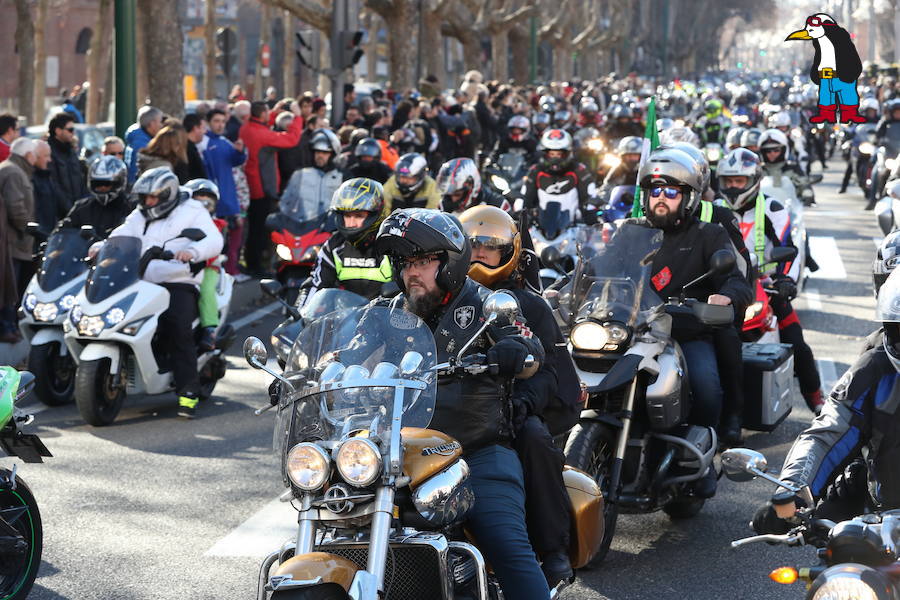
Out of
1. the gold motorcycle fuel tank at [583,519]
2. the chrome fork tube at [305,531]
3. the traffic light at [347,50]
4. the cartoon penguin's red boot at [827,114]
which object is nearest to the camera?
the chrome fork tube at [305,531]

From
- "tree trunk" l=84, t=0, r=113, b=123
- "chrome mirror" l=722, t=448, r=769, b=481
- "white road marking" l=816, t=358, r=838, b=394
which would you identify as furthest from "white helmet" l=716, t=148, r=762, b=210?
"tree trunk" l=84, t=0, r=113, b=123

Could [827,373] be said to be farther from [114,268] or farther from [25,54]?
[25,54]

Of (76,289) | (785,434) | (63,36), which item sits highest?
(63,36)

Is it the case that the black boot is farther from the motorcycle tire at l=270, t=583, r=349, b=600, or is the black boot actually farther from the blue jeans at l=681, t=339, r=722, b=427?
the blue jeans at l=681, t=339, r=722, b=427

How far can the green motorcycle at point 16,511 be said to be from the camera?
6.20 metres

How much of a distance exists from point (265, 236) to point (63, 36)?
4920cm

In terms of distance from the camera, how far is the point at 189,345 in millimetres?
10477

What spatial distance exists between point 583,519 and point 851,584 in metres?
1.88

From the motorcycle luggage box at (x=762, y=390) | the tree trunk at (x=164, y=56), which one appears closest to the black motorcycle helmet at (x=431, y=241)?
the motorcycle luggage box at (x=762, y=390)

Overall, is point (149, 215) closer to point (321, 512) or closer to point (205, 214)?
point (205, 214)

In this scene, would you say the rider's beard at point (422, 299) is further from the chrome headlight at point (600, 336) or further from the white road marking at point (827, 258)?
the white road marking at point (827, 258)

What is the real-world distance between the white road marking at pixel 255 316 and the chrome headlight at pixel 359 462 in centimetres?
1007

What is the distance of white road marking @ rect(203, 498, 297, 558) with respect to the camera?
720 cm

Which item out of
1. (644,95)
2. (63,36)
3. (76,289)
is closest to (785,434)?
(76,289)
